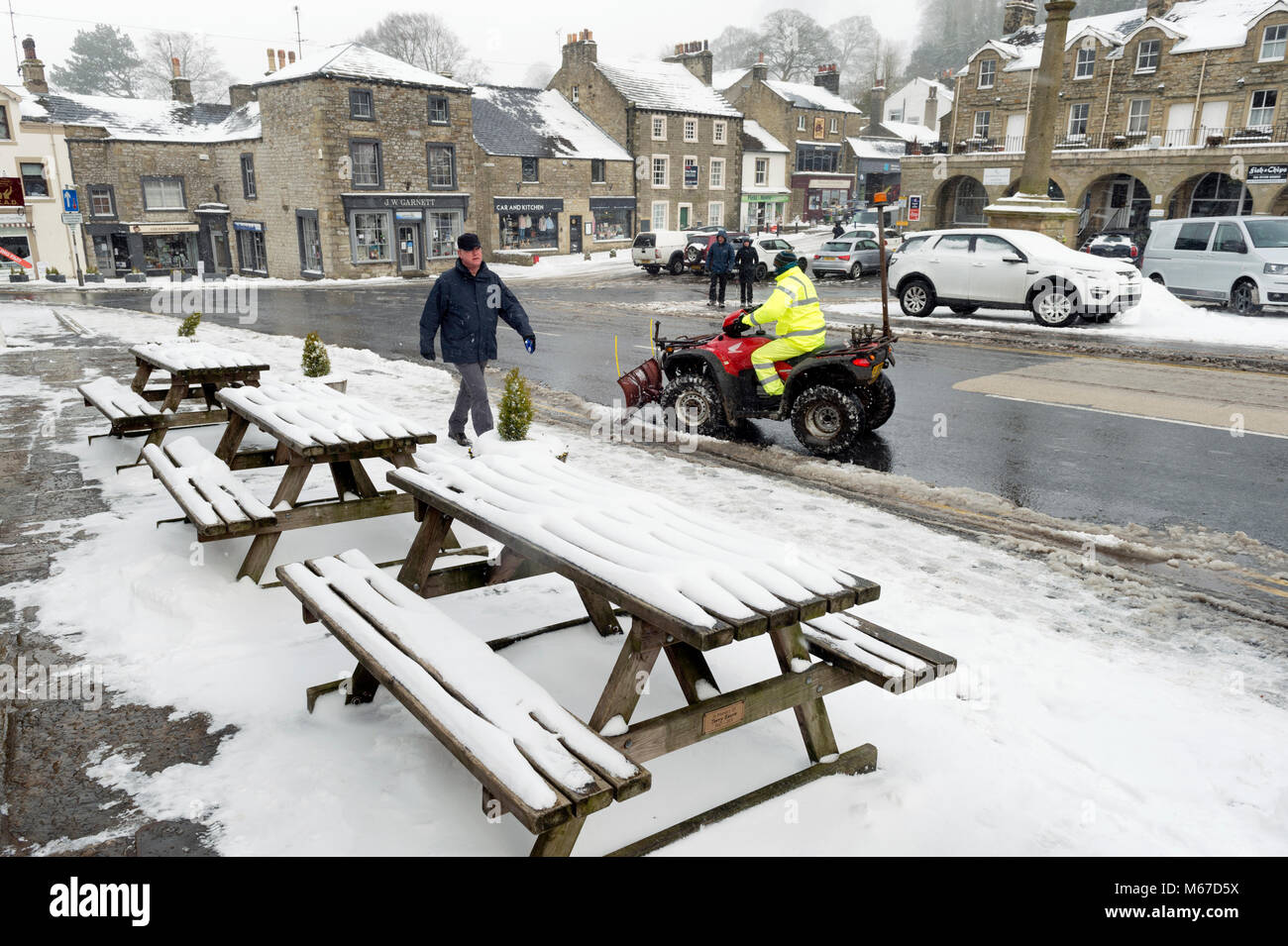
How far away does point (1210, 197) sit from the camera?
38312mm

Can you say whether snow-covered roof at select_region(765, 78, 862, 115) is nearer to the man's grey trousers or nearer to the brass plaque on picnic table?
the man's grey trousers

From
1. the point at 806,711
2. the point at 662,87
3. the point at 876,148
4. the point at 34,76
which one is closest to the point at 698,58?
the point at 662,87

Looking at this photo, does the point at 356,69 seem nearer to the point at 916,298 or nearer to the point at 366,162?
the point at 366,162

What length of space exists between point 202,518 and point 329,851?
2439mm

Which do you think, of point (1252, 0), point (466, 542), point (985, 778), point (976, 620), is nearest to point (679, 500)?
point (466, 542)

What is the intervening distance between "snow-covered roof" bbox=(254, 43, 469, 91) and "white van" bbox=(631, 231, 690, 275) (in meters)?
12.3

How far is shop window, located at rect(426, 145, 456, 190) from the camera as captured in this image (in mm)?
39188

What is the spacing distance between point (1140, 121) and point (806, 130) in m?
24.7

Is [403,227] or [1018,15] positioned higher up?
[1018,15]

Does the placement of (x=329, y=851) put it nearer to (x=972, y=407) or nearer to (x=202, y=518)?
(x=202, y=518)

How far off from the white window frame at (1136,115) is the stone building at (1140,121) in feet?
0.14

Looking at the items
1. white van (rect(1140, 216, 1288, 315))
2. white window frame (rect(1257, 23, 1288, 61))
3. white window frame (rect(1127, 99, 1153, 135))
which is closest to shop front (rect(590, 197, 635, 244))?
white window frame (rect(1127, 99, 1153, 135))

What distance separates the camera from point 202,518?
473 centimetres

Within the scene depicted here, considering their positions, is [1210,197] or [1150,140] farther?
[1150,140]
